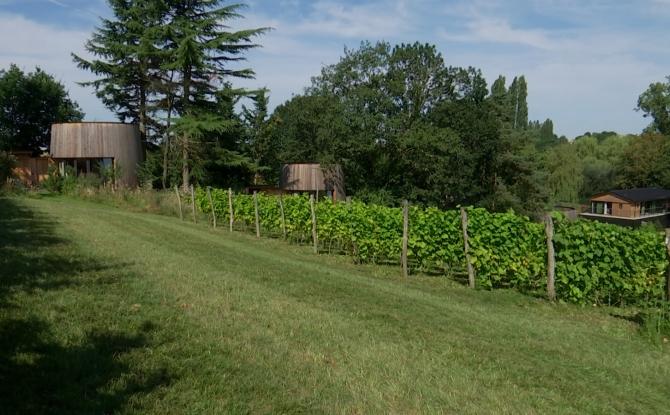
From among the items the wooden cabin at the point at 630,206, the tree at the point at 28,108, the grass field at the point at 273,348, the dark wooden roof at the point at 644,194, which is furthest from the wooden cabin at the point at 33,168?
the dark wooden roof at the point at 644,194

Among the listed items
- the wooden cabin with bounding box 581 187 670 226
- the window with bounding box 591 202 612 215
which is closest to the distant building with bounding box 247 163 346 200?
the wooden cabin with bounding box 581 187 670 226

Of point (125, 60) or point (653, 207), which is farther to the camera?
point (653, 207)

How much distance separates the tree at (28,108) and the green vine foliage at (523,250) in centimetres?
3847

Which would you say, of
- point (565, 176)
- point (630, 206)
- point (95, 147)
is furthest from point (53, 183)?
point (565, 176)

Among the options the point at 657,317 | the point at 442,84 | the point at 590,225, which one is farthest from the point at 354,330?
the point at 442,84

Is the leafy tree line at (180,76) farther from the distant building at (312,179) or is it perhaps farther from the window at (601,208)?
the window at (601,208)

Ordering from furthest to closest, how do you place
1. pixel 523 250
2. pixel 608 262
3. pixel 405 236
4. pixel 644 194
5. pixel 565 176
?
1. pixel 565 176
2. pixel 644 194
3. pixel 405 236
4. pixel 523 250
5. pixel 608 262

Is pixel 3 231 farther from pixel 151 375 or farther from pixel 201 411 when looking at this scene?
pixel 201 411

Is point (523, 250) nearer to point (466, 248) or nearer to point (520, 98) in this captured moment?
point (466, 248)

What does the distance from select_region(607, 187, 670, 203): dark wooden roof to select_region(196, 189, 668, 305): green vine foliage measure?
192ft

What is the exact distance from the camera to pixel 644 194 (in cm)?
6362

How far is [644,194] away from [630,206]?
142 inches

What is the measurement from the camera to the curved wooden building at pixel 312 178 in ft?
130

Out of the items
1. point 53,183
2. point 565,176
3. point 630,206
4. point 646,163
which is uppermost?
point 646,163
